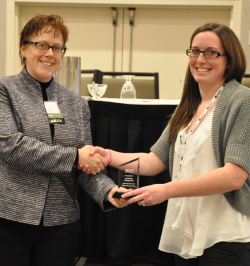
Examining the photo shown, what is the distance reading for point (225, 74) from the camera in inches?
50.6

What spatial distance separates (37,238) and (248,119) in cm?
84

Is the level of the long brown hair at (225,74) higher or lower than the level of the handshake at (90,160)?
higher

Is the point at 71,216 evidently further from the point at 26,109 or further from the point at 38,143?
the point at 26,109

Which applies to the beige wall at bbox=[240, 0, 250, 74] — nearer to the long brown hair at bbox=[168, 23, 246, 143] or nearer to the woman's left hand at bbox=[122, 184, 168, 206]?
the long brown hair at bbox=[168, 23, 246, 143]

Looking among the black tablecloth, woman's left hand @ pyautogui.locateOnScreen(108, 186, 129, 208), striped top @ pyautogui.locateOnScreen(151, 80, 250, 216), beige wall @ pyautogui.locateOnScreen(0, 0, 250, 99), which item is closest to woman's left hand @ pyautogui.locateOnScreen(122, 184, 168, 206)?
woman's left hand @ pyautogui.locateOnScreen(108, 186, 129, 208)

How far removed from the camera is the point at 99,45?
15.3 ft

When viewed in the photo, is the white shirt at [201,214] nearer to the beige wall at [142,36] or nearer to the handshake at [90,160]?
the handshake at [90,160]

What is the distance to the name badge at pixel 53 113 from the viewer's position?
1366 millimetres

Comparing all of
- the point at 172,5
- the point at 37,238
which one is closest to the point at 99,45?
the point at 172,5

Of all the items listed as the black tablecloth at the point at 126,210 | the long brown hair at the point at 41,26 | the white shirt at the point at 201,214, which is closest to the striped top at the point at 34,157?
the long brown hair at the point at 41,26

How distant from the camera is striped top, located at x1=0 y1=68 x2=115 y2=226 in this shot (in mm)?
1269

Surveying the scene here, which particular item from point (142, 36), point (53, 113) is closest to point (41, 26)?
point (53, 113)

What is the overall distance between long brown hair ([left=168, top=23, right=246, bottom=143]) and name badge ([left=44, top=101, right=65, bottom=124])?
428mm

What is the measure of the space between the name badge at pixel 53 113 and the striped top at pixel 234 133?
0.57 metres
